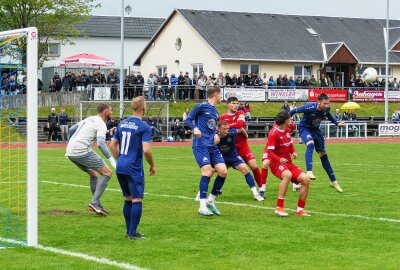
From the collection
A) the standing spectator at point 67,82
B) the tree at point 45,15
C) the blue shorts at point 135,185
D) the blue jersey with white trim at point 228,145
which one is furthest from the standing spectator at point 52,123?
the blue shorts at point 135,185

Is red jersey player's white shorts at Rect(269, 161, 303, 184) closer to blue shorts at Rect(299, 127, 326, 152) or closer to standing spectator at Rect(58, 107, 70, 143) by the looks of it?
blue shorts at Rect(299, 127, 326, 152)

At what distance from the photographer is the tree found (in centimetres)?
6238

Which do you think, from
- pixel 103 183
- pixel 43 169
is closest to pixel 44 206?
pixel 103 183

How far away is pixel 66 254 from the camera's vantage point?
1130 centimetres

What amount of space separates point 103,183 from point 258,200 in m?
3.67

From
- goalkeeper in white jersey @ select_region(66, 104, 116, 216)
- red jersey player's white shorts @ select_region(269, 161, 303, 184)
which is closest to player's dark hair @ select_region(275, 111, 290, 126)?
red jersey player's white shorts @ select_region(269, 161, 303, 184)

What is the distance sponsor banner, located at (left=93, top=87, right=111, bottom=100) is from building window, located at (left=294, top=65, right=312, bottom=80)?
76.5 ft

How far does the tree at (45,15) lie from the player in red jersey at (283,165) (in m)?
48.9

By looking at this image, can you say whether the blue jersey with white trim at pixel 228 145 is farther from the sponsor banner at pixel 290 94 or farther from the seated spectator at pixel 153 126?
the sponsor banner at pixel 290 94

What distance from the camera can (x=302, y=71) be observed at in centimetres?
7212

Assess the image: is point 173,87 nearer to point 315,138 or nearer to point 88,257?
point 315,138

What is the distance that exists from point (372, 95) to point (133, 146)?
5523 cm

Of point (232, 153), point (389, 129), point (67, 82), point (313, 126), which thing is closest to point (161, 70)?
point (67, 82)

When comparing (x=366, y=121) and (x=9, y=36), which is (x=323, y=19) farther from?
(x=9, y=36)
